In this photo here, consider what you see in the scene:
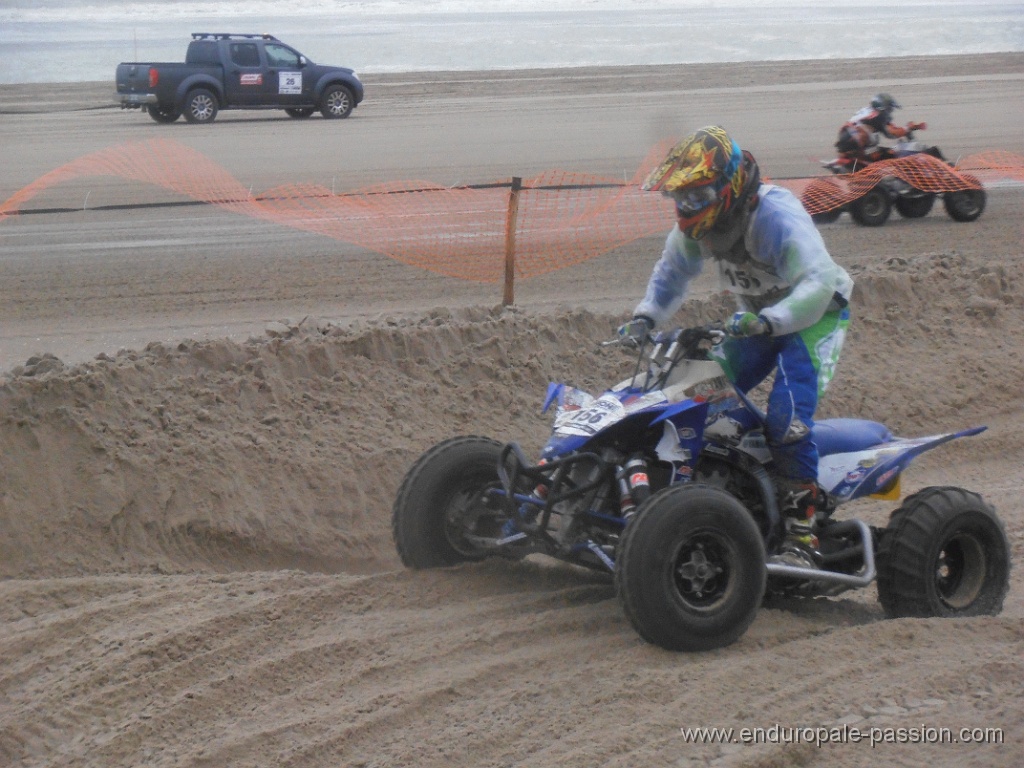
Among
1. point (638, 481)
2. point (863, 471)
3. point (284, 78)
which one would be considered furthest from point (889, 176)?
point (284, 78)

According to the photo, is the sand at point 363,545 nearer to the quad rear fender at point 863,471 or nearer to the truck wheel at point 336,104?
the quad rear fender at point 863,471

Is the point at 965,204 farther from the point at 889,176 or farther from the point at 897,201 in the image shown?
the point at 889,176

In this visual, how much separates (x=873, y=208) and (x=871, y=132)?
1210 mm

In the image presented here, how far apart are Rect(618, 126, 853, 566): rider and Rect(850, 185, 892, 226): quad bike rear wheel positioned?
9.43 metres

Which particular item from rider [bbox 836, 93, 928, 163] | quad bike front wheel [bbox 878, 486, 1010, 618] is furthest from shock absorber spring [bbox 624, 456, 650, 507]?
rider [bbox 836, 93, 928, 163]

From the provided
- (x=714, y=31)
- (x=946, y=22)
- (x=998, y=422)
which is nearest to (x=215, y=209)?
(x=998, y=422)

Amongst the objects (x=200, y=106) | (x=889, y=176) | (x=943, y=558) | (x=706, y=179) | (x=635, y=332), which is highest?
(x=200, y=106)

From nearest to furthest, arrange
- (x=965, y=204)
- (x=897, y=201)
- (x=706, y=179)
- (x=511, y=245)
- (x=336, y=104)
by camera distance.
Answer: (x=706, y=179)
(x=511, y=245)
(x=965, y=204)
(x=897, y=201)
(x=336, y=104)

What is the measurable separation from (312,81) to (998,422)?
720 inches

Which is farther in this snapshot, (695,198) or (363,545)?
(363,545)

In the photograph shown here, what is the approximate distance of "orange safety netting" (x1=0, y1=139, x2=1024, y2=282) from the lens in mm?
11570

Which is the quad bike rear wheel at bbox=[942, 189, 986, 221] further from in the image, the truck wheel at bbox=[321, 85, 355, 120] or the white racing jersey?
the truck wheel at bbox=[321, 85, 355, 120]

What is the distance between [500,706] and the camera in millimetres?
4176

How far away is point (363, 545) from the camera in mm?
6617
